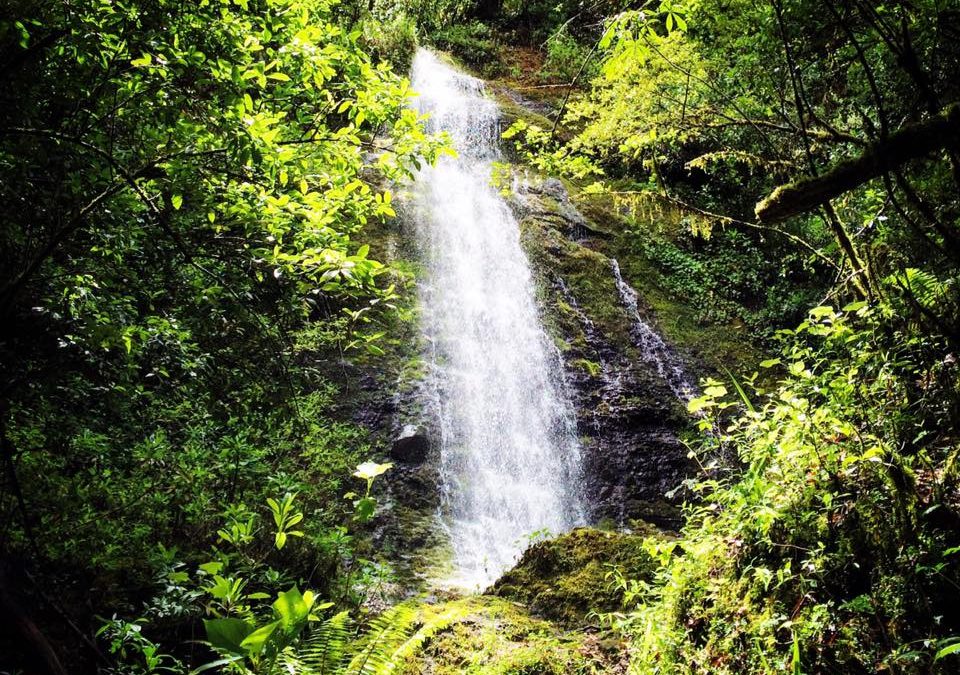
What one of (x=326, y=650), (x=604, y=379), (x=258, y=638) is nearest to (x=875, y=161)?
(x=258, y=638)

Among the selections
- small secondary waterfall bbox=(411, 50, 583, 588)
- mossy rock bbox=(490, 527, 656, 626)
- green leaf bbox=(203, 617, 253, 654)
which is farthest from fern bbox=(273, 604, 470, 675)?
small secondary waterfall bbox=(411, 50, 583, 588)

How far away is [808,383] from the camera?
324 centimetres

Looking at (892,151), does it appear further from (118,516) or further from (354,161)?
(118,516)

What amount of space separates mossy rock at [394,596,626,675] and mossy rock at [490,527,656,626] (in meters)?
0.31

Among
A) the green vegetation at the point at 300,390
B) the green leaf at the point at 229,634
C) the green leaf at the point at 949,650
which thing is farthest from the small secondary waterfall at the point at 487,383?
the green leaf at the point at 229,634

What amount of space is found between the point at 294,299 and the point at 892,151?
3.61 meters

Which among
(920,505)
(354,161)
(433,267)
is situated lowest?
(920,505)

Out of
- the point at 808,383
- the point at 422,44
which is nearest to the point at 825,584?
the point at 808,383

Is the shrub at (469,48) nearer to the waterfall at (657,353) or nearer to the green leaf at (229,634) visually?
the waterfall at (657,353)

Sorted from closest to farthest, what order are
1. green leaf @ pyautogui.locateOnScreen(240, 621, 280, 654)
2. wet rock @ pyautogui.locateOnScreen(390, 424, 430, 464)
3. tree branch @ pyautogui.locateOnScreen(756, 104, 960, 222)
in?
green leaf @ pyautogui.locateOnScreen(240, 621, 280, 654) < tree branch @ pyautogui.locateOnScreen(756, 104, 960, 222) < wet rock @ pyautogui.locateOnScreen(390, 424, 430, 464)

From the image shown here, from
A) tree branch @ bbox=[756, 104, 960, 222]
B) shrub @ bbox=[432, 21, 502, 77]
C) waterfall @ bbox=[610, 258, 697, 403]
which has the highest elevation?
shrub @ bbox=[432, 21, 502, 77]

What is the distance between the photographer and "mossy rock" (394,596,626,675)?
10.3 ft

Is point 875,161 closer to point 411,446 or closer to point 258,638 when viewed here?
point 258,638

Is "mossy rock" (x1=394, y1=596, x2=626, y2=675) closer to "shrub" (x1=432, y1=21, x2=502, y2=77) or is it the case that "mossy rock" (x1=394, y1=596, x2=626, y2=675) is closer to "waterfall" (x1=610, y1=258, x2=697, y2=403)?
"waterfall" (x1=610, y1=258, x2=697, y2=403)
